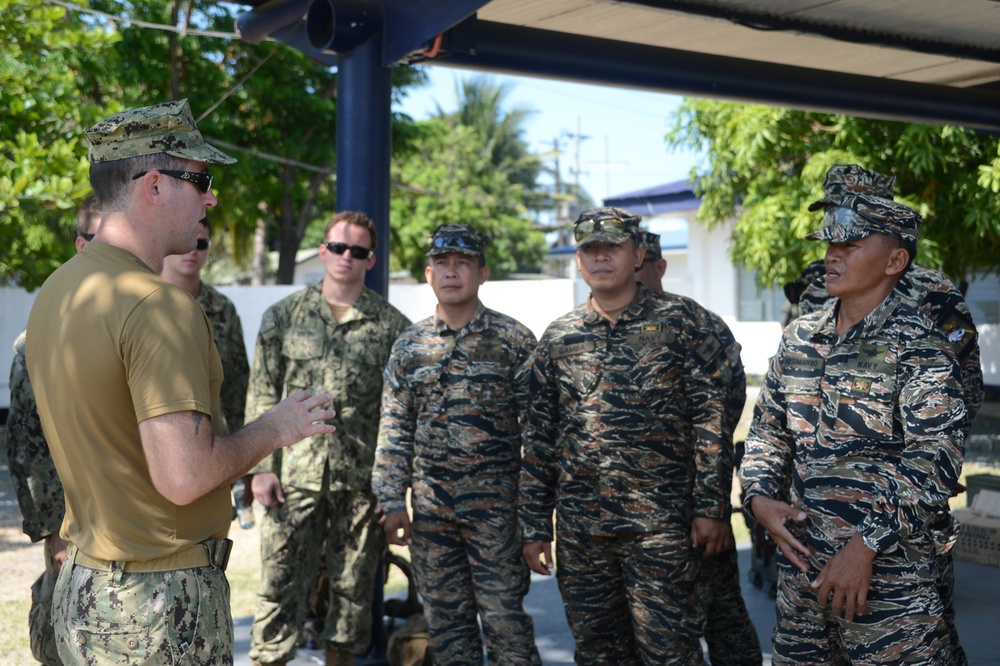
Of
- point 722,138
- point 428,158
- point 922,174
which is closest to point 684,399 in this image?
point 922,174

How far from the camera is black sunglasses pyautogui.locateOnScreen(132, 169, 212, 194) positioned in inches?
99.1

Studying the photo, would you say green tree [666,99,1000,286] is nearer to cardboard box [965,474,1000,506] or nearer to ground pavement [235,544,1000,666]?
cardboard box [965,474,1000,506]

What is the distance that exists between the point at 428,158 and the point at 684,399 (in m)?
36.3

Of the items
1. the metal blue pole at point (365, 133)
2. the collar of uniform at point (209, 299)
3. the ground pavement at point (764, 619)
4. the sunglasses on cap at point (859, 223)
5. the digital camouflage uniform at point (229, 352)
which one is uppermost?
the metal blue pole at point (365, 133)

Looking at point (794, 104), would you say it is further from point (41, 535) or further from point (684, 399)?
point (41, 535)

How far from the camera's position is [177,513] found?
2.50 meters

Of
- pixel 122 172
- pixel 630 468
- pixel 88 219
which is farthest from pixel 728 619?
pixel 122 172

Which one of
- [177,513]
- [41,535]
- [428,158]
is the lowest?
[41,535]

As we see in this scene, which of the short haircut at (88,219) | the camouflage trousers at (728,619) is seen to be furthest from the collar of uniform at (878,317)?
the short haircut at (88,219)

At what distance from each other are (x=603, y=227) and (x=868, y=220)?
116 centimetres

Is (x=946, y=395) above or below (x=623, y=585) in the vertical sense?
above

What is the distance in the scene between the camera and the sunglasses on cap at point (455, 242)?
4578mm

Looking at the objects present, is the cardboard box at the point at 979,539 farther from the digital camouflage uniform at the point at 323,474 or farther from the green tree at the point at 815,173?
the green tree at the point at 815,173

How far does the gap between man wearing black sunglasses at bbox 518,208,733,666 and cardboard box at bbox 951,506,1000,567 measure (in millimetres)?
3880
